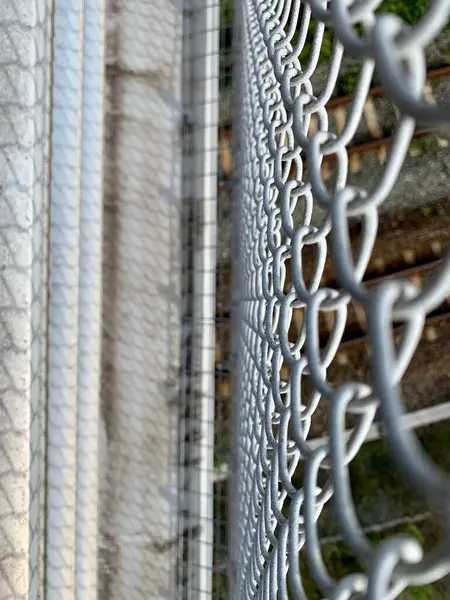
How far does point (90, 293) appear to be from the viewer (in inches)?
58.8

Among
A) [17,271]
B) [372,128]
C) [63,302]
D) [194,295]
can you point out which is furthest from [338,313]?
[372,128]

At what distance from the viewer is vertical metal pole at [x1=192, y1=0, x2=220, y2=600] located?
1.68m

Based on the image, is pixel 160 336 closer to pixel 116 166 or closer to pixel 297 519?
pixel 116 166

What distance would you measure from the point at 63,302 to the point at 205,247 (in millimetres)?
504

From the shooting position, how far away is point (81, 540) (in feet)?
4.79

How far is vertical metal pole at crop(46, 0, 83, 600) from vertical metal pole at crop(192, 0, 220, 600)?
0.41m

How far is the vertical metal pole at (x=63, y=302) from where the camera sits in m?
1.33

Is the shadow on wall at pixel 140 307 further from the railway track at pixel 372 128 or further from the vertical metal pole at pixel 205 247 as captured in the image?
the railway track at pixel 372 128

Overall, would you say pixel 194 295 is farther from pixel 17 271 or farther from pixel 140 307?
pixel 17 271

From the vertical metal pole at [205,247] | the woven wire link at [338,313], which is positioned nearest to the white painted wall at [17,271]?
the woven wire link at [338,313]

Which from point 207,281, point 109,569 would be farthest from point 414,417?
point 109,569

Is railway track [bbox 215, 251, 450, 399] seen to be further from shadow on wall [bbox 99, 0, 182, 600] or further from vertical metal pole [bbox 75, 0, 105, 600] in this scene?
vertical metal pole [bbox 75, 0, 105, 600]

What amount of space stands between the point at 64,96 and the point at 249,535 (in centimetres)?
100

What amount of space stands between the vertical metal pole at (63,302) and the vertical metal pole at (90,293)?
9 cm
